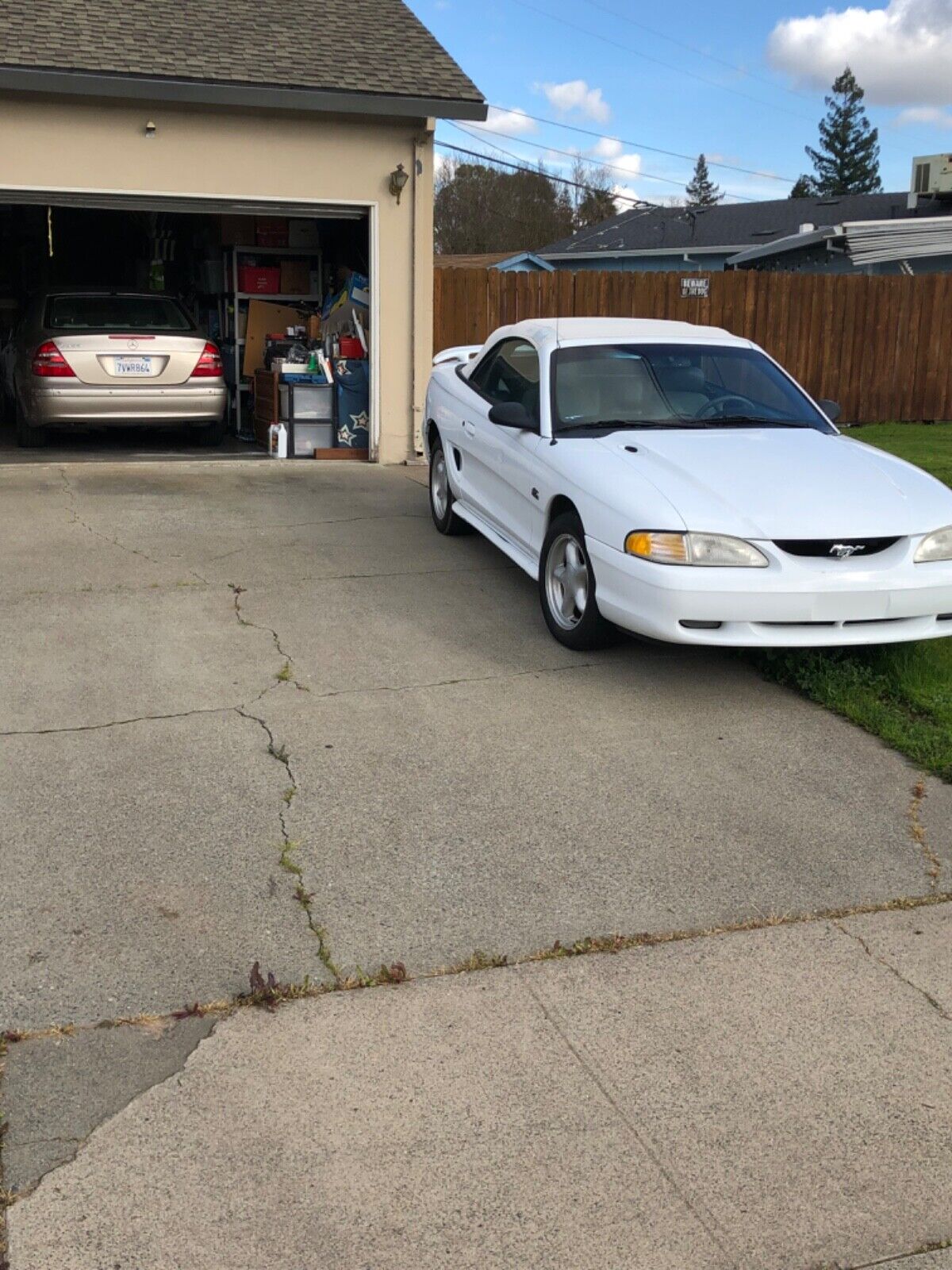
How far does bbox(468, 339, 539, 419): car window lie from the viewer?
7508 mm

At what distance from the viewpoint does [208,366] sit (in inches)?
488

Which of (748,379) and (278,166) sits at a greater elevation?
(278,166)

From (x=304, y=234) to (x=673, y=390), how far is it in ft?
27.8

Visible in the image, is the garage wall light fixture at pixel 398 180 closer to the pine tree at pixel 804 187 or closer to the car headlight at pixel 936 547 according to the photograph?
the car headlight at pixel 936 547

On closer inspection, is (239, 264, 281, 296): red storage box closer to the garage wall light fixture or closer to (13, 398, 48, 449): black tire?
the garage wall light fixture

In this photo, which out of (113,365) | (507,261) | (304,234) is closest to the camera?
(113,365)

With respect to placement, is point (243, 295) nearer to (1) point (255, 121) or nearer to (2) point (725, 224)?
(1) point (255, 121)

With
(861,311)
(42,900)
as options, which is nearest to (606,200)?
(861,311)

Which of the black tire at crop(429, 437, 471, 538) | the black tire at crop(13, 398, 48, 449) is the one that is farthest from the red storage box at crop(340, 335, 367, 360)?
the black tire at crop(429, 437, 471, 538)

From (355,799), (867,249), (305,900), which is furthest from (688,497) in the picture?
(867,249)

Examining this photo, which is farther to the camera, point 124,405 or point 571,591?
point 124,405

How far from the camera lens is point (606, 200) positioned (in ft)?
212

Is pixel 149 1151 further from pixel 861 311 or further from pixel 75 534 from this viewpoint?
pixel 861 311

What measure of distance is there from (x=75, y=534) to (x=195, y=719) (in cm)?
399
